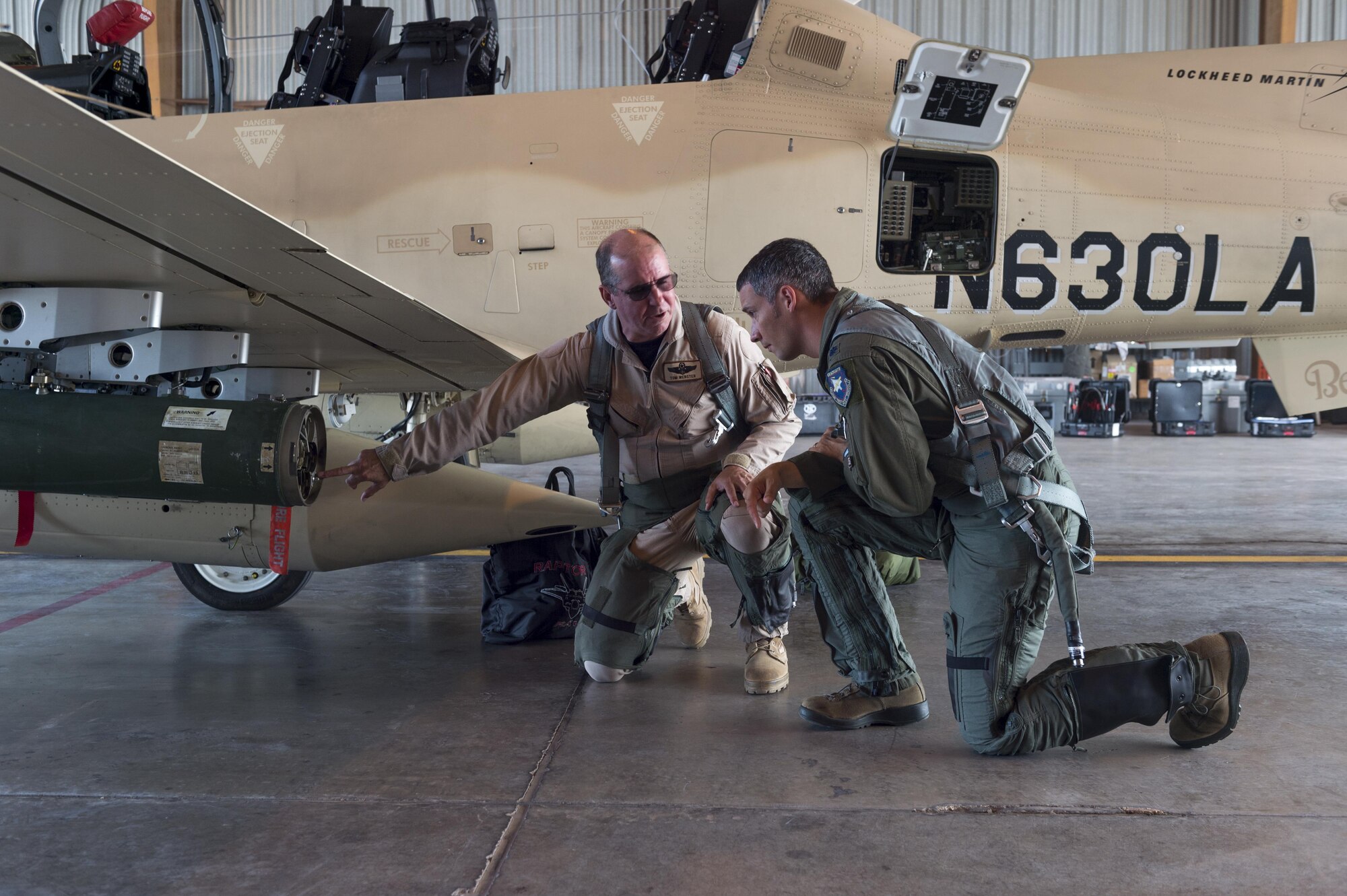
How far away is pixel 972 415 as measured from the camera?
266 cm

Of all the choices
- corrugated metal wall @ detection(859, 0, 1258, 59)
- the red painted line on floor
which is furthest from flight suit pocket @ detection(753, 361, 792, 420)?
corrugated metal wall @ detection(859, 0, 1258, 59)

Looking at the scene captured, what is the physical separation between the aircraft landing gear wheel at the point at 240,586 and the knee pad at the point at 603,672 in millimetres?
1791

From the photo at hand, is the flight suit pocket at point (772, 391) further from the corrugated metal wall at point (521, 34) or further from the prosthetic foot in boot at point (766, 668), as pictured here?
the corrugated metal wall at point (521, 34)

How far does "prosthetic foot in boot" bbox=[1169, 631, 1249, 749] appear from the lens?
9.02 ft

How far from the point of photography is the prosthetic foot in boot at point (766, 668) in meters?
3.35

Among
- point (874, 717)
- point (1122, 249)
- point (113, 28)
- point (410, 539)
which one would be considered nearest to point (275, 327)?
point (410, 539)

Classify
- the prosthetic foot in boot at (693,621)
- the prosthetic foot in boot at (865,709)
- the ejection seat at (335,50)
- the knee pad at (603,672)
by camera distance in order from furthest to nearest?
the ejection seat at (335,50), the prosthetic foot in boot at (693,621), the knee pad at (603,672), the prosthetic foot in boot at (865,709)

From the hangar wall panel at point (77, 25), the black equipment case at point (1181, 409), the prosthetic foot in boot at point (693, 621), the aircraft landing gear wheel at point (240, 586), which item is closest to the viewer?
the prosthetic foot in boot at point (693, 621)

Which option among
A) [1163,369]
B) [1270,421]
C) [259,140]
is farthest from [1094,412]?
[259,140]

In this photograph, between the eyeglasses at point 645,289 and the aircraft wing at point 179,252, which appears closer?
the aircraft wing at point 179,252

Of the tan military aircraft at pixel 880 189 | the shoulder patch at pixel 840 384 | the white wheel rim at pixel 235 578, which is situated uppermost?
the tan military aircraft at pixel 880 189

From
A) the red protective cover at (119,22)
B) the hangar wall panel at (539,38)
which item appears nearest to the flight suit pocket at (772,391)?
the hangar wall panel at (539,38)

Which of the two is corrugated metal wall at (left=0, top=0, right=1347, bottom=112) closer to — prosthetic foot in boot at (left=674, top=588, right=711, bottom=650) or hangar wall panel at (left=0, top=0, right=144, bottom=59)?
hangar wall panel at (left=0, top=0, right=144, bottom=59)

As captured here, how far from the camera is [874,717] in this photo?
3037mm
